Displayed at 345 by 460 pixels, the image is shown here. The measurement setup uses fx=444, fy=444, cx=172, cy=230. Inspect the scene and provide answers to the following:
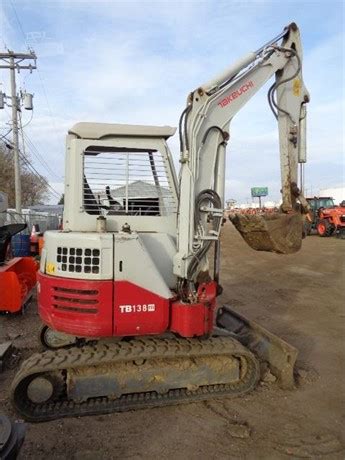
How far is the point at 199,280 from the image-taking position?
4.72m

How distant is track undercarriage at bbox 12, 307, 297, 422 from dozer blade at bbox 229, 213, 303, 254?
114 cm

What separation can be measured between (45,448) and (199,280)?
212 centimetres

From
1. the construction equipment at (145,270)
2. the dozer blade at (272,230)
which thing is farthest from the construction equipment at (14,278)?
the dozer blade at (272,230)

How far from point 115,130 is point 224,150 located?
1212 mm

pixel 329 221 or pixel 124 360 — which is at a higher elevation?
pixel 329 221

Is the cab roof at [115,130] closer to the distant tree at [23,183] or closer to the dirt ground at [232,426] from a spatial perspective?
the dirt ground at [232,426]

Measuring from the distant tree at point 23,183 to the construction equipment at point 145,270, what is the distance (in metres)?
40.3

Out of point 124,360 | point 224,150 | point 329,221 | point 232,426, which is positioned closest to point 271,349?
point 232,426

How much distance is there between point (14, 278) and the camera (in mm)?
7348

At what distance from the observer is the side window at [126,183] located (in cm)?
454

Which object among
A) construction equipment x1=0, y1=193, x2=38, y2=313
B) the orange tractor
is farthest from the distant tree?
construction equipment x1=0, y1=193, x2=38, y2=313

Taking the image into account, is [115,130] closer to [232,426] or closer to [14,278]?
[232,426]

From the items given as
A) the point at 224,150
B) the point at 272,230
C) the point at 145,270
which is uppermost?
the point at 224,150

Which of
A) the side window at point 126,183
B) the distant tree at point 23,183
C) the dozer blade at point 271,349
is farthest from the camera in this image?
the distant tree at point 23,183
